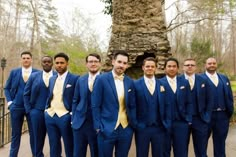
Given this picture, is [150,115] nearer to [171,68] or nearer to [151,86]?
[151,86]

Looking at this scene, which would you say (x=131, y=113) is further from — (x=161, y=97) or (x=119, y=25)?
(x=119, y=25)

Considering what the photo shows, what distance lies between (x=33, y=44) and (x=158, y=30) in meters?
18.9

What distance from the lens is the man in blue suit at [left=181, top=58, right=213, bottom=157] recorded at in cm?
475

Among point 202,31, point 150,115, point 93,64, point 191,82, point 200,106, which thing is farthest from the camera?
point 202,31

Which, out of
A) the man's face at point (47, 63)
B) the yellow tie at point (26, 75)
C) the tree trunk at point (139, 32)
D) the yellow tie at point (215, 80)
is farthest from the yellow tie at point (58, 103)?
the tree trunk at point (139, 32)

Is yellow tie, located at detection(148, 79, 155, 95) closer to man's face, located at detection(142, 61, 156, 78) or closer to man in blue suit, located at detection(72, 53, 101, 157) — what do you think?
man's face, located at detection(142, 61, 156, 78)

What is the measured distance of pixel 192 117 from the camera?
4762mm

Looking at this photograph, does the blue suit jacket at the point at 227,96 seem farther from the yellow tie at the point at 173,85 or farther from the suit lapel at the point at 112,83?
the suit lapel at the point at 112,83

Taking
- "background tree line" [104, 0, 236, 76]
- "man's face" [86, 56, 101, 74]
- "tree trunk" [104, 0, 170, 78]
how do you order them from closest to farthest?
"man's face" [86, 56, 101, 74]
"tree trunk" [104, 0, 170, 78]
"background tree line" [104, 0, 236, 76]

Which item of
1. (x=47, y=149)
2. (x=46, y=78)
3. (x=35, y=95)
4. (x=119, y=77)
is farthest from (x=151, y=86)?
Answer: (x=47, y=149)

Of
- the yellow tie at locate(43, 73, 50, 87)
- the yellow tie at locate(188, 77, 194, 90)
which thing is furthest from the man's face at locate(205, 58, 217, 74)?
the yellow tie at locate(43, 73, 50, 87)

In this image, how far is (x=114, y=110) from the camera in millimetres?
4004

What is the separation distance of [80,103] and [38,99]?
3.24ft

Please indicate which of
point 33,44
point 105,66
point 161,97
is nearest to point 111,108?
point 161,97
